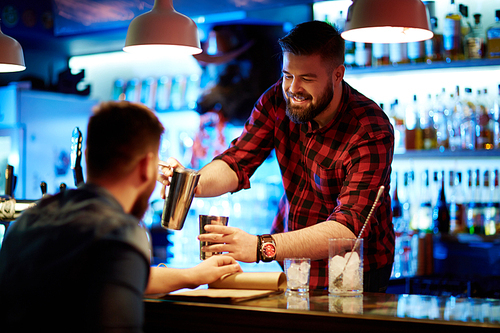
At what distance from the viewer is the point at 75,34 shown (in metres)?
4.14

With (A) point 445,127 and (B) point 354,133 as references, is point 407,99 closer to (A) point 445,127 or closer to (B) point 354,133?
(A) point 445,127

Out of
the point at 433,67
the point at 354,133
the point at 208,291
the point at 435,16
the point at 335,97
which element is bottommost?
the point at 208,291

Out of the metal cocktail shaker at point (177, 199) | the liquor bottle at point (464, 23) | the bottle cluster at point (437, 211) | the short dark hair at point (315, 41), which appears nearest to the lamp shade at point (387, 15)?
the short dark hair at point (315, 41)

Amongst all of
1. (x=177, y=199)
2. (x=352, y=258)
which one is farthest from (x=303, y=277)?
(x=177, y=199)

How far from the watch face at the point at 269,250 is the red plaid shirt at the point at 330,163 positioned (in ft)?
0.73

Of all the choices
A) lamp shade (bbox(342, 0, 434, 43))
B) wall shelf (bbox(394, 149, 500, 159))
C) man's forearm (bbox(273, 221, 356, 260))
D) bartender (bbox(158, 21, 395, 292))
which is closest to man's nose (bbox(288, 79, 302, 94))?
bartender (bbox(158, 21, 395, 292))

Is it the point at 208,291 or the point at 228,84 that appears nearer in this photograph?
the point at 208,291

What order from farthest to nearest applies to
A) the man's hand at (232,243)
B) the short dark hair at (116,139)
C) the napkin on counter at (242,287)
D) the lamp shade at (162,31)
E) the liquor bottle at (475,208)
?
the liquor bottle at (475,208) < the lamp shade at (162,31) < the man's hand at (232,243) < the napkin on counter at (242,287) < the short dark hair at (116,139)

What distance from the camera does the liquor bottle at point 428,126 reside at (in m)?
3.10

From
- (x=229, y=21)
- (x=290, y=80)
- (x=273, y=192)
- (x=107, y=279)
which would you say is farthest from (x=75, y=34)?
(x=107, y=279)

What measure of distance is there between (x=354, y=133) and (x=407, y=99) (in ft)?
4.94

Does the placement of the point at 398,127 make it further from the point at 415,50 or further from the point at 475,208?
the point at 475,208

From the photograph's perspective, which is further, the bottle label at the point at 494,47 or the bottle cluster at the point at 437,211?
the bottle cluster at the point at 437,211

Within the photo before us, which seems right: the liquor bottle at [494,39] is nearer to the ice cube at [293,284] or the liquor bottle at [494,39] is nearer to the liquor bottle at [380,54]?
the liquor bottle at [380,54]
